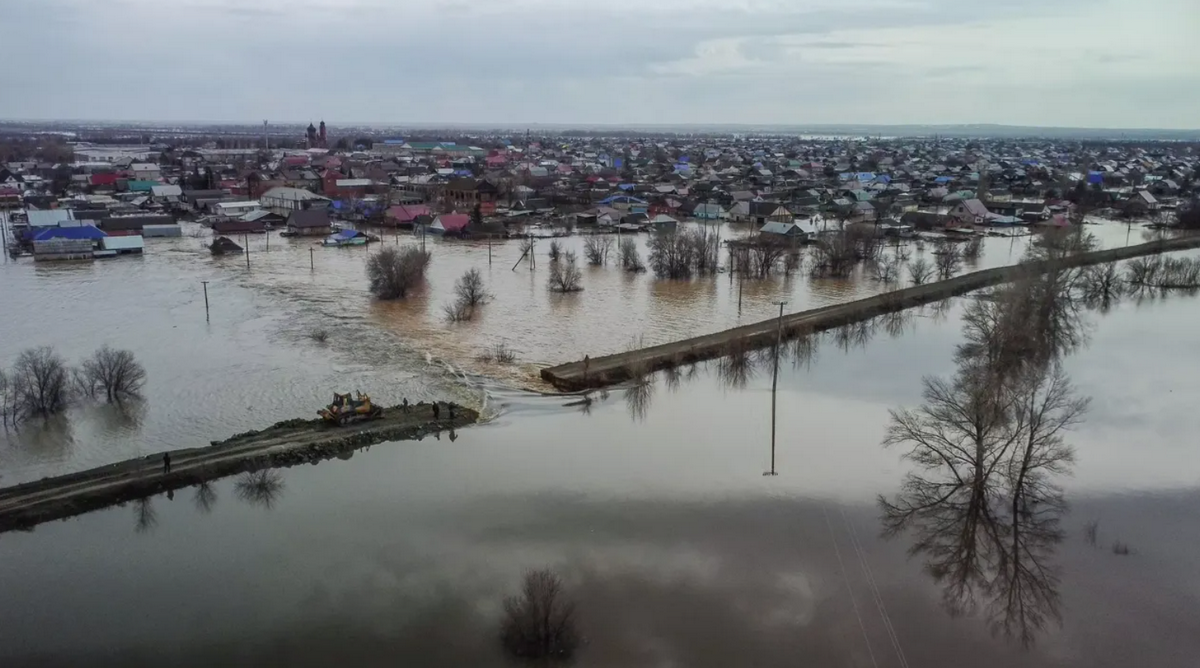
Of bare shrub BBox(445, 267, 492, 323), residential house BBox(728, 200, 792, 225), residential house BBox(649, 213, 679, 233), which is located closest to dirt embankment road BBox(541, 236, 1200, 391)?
bare shrub BBox(445, 267, 492, 323)

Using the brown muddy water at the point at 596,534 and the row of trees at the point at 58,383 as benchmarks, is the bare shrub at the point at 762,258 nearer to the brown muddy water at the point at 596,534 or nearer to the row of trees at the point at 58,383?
the brown muddy water at the point at 596,534

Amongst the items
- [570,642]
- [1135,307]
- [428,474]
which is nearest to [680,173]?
[1135,307]

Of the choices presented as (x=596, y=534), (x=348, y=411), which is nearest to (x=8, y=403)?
(x=348, y=411)

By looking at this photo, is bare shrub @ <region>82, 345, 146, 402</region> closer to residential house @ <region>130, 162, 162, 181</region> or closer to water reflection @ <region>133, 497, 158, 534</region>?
water reflection @ <region>133, 497, 158, 534</region>

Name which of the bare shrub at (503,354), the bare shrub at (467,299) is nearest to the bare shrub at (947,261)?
the bare shrub at (467,299)

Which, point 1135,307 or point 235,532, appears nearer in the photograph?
point 235,532

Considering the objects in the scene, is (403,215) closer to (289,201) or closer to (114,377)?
(289,201)

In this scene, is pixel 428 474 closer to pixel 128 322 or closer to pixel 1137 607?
pixel 1137 607
